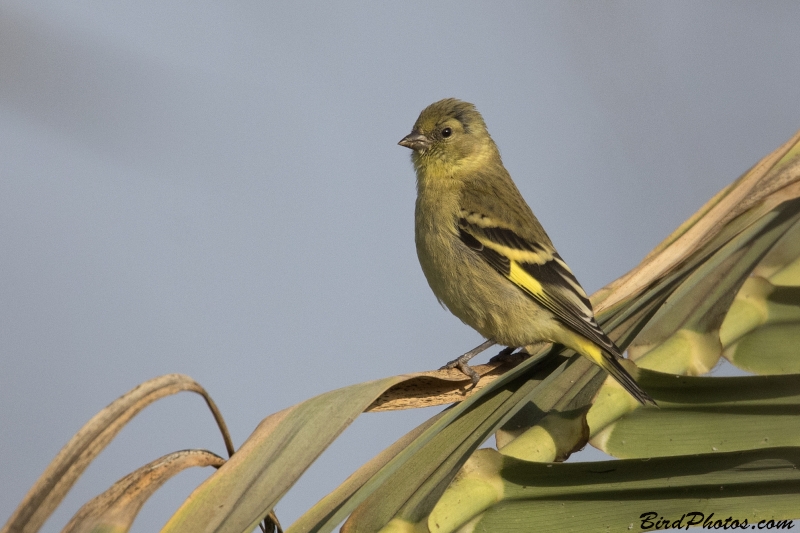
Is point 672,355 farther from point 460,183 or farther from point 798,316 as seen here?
point 460,183

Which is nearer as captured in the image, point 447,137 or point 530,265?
point 530,265

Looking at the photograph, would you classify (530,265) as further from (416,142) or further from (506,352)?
(416,142)

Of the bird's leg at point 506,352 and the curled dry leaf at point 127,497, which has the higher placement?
the curled dry leaf at point 127,497

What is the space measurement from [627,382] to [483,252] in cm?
190

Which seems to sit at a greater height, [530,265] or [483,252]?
[483,252]

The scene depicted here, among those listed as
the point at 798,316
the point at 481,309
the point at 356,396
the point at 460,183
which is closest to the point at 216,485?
the point at 356,396

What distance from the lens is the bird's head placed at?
179 inches

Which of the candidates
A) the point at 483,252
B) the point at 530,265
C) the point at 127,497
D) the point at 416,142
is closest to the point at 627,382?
the point at 127,497

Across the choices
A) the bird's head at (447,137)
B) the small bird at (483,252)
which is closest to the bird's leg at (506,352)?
the small bird at (483,252)

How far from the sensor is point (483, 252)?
12.8 ft

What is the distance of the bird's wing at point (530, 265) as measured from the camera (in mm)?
3330

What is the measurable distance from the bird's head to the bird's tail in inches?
97.7

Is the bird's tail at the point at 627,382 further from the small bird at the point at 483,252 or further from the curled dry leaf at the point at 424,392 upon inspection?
the small bird at the point at 483,252

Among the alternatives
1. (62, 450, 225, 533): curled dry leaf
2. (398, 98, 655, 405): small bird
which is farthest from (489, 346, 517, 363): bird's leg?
(62, 450, 225, 533): curled dry leaf
